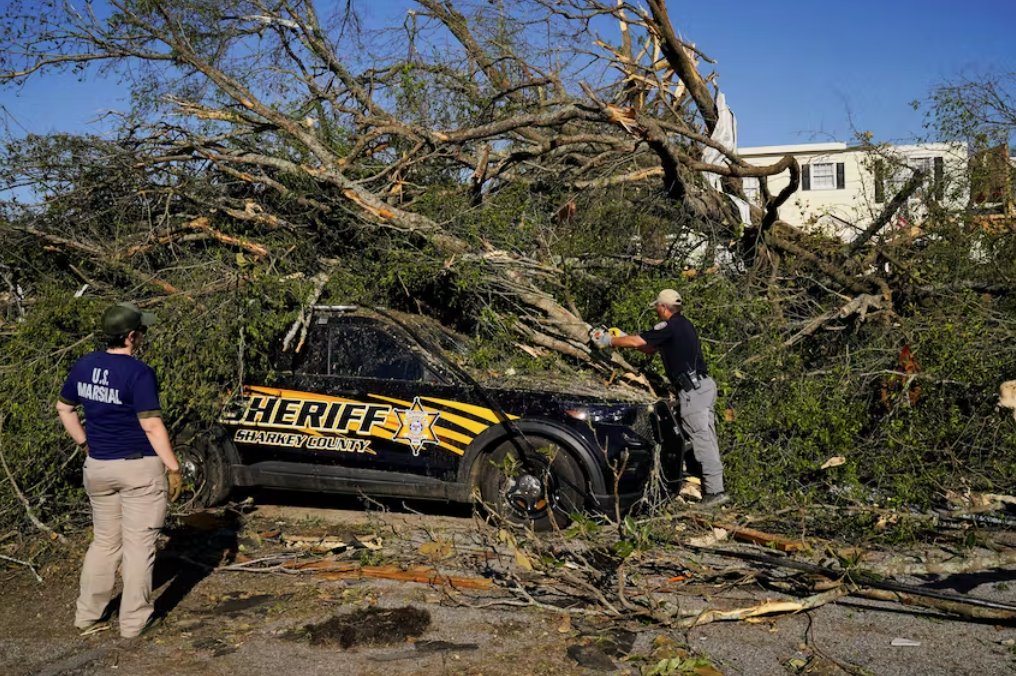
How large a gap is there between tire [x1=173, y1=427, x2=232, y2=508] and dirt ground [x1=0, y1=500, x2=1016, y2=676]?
44.5 inches

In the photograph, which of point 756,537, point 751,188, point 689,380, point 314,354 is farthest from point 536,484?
point 751,188

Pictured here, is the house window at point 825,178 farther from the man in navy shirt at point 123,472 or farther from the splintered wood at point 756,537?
the man in navy shirt at point 123,472

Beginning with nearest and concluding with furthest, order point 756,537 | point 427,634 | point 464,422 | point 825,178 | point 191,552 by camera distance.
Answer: point 427,634 → point 191,552 → point 756,537 → point 464,422 → point 825,178

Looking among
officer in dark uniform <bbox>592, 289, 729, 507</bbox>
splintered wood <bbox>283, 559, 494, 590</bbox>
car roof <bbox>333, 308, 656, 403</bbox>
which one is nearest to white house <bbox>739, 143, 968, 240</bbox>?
officer in dark uniform <bbox>592, 289, 729, 507</bbox>

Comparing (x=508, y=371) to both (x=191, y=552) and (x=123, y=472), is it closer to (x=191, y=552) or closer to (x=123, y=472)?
(x=191, y=552)

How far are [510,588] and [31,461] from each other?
3225 millimetres

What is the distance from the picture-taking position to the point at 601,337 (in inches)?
275

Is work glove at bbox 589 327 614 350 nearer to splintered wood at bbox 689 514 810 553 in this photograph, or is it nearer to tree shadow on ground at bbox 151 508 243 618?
splintered wood at bbox 689 514 810 553

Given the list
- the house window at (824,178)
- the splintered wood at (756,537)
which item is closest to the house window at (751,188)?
the splintered wood at (756,537)

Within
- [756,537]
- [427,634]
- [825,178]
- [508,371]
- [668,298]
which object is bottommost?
[427,634]

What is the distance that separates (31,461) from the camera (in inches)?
238

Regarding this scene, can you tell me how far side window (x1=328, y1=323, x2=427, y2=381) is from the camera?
22.7 feet

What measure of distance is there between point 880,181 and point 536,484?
17.6ft

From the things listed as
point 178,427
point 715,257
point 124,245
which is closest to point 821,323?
point 715,257
